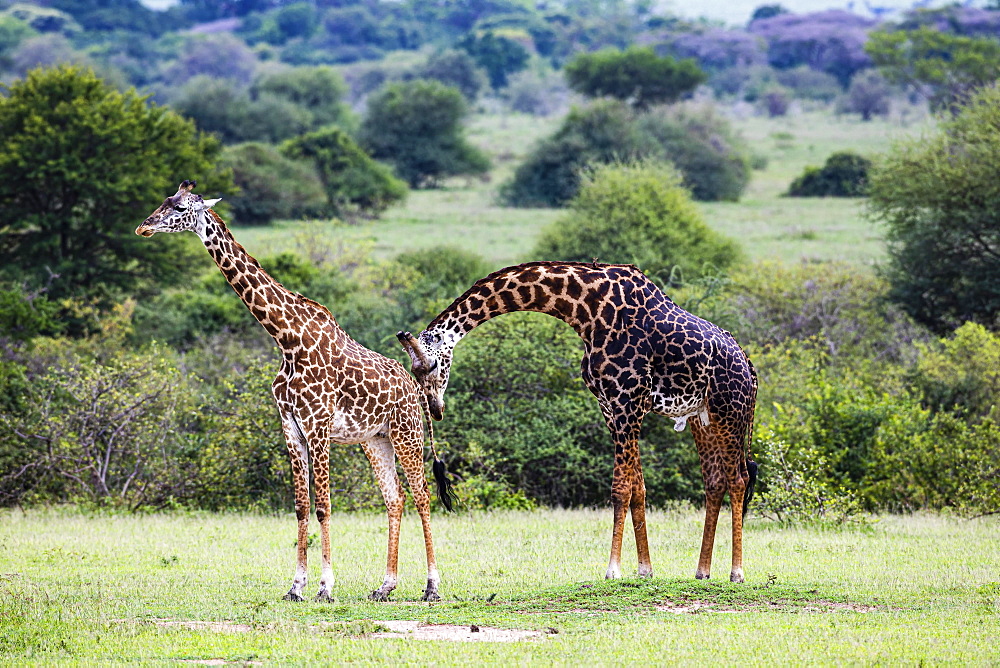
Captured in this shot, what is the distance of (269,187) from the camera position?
150 feet

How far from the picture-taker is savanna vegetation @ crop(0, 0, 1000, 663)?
10.1m

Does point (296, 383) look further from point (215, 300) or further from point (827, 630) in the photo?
point (215, 300)

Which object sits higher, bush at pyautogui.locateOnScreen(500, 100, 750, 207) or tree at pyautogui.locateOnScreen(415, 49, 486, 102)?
tree at pyautogui.locateOnScreen(415, 49, 486, 102)

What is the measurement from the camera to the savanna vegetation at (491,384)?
10148 millimetres

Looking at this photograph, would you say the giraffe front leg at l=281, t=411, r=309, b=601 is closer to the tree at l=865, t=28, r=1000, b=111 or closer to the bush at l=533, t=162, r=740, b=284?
the bush at l=533, t=162, r=740, b=284

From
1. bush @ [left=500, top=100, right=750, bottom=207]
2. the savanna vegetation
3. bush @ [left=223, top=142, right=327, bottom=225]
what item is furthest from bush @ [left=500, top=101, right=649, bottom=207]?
bush @ [left=223, top=142, right=327, bottom=225]

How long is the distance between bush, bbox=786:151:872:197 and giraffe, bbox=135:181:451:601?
44112 mm

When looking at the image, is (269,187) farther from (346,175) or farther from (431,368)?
(431,368)

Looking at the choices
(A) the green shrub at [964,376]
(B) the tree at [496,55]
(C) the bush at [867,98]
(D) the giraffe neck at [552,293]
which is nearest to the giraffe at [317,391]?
(D) the giraffe neck at [552,293]

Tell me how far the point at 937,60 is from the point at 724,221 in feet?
101

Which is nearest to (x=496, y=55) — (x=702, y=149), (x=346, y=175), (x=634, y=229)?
(x=702, y=149)

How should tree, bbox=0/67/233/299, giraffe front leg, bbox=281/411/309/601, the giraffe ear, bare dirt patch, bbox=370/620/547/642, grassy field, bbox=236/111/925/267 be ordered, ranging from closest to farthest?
1. bare dirt patch, bbox=370/620/547/642
2. the giraffe ear
3. giraffe front leg, bbox=281/411/309/601
4. tree, bbox=0/67/233/299
5. grassy field, bbox=236/111/925/267

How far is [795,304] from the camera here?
2786cm

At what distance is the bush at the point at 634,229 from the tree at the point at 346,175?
49.4 feet
